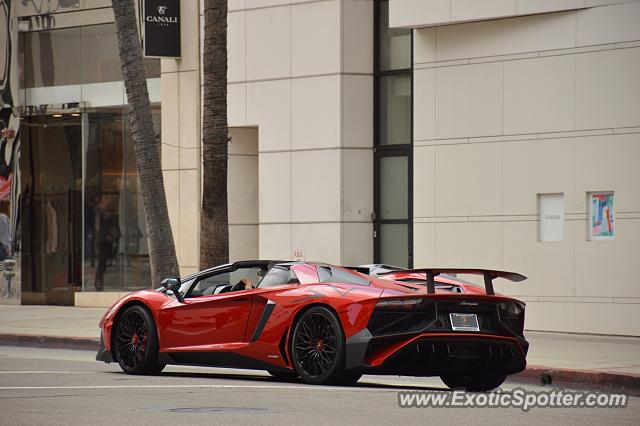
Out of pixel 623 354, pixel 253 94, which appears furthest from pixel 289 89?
pixel 623 354

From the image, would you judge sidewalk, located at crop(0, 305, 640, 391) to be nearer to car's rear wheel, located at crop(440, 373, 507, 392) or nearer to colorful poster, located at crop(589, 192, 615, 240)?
colorful poster, located at crop(589, 192, 615, 240)

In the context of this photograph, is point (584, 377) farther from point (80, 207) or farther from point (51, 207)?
point (51, 207)

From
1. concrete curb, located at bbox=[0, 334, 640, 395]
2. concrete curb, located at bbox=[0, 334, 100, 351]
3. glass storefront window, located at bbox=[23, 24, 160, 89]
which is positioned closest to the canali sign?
glass storefront window, located at bbox=[23, 24, 160, 89]

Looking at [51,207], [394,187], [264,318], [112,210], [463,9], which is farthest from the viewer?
[51,207]

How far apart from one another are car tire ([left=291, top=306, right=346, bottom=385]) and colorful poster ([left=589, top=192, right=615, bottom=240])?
9.27m

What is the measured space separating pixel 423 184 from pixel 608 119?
A: 11.9 feet

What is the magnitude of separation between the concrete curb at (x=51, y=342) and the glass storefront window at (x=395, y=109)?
7.57m

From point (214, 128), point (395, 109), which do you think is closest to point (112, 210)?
point (395, 109)

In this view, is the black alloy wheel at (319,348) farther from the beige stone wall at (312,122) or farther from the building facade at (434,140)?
the beige stone wall at (312,122)

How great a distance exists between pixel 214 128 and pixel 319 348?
9090mm

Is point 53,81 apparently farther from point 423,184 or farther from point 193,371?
point 193,371

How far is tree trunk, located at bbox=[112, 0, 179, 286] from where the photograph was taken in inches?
880

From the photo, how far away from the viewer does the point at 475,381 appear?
1320 centimetres

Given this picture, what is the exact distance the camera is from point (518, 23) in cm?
2188
